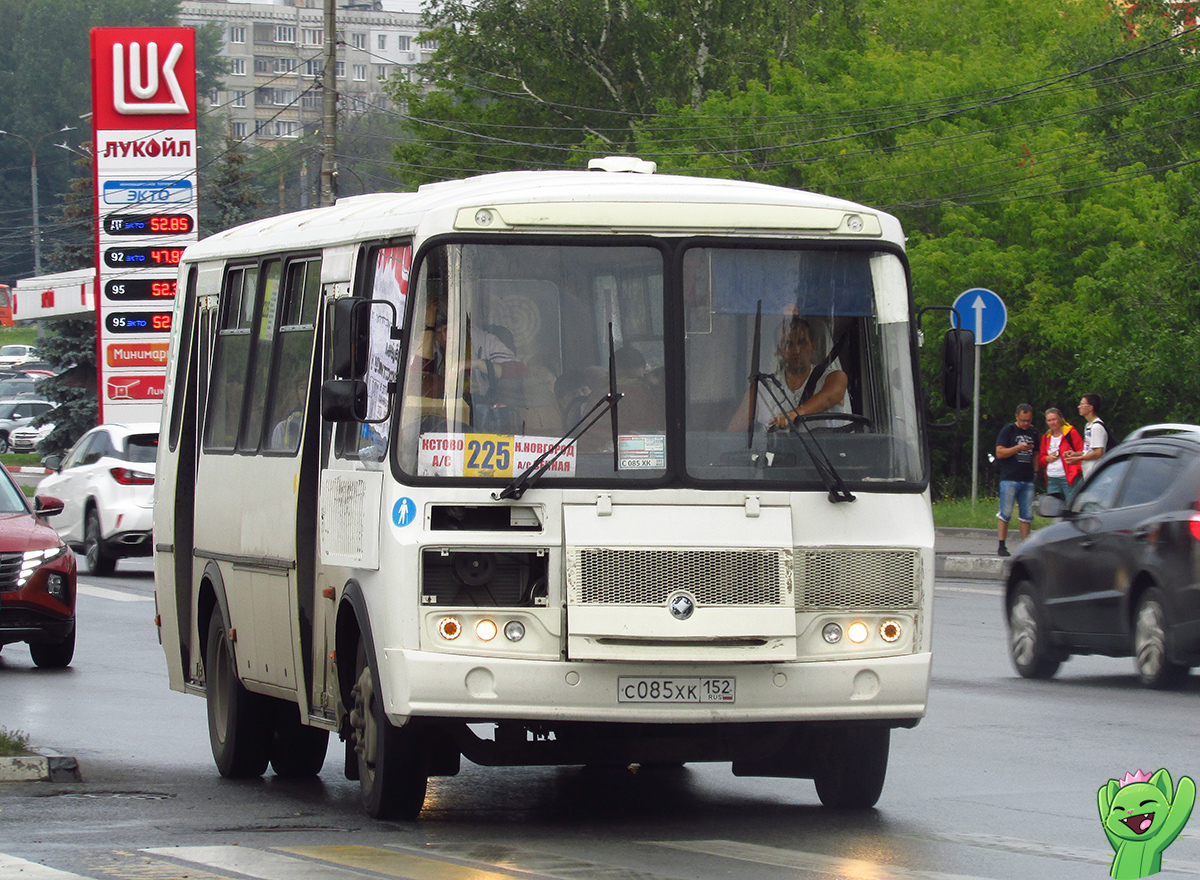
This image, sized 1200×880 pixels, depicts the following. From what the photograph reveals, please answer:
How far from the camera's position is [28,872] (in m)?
7.25

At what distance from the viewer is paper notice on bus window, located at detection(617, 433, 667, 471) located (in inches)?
323

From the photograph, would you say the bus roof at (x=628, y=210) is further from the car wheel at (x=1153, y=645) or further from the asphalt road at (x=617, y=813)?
the car wheel at (x=1153, y=645)

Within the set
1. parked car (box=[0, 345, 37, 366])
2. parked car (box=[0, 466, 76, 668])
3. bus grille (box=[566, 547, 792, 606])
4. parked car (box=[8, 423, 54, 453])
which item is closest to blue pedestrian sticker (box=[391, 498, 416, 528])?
bus grille (box=[566, 547, 792, 606])

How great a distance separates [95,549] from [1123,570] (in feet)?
47.7

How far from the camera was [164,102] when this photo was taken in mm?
41125

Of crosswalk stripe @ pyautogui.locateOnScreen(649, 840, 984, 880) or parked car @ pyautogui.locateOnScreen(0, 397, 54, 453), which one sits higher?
parked car @ pyautogui.locateOnScreen(0, 397, 54, 453)

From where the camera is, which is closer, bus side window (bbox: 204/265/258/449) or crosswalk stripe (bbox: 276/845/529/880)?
crosswalk stripe (bbox: 276/845/529/880)

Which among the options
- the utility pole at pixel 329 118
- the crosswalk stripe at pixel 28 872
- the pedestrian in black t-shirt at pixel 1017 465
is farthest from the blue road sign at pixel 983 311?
the crosswalk stripe at pixel 28 872

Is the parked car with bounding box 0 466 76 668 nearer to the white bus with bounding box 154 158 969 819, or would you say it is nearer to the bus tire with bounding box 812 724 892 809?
the white bus with bounding box 154 158 969 819

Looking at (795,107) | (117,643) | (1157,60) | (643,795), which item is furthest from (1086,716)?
(795,107)

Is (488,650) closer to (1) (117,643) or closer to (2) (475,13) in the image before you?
(1) (117,643)

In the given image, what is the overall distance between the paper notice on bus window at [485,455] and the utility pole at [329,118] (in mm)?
25862

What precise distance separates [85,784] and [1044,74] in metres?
35.8

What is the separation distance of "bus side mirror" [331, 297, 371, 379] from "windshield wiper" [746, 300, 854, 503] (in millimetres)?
1534
